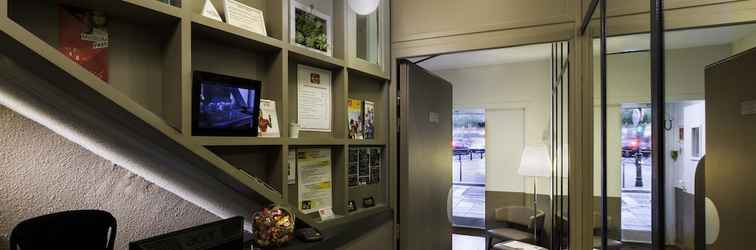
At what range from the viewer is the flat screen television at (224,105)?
1158 millimetres

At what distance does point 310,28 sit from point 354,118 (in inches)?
21.0

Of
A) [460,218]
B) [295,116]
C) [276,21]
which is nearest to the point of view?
[276,21]

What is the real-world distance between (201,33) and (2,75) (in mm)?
506

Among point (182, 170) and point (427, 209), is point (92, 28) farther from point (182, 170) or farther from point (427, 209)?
point (427, 209)

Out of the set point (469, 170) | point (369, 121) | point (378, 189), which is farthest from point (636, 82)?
point (469, 170)

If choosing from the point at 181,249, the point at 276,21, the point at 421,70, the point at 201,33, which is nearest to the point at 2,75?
the point at 201,33

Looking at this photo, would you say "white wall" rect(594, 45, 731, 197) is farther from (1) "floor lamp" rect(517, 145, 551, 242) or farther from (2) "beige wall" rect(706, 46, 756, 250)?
(1) "floor lamp" rect(517, 145, 551, 242)

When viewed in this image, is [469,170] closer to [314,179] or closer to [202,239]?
[314,179]

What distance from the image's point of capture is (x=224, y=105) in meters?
1.25

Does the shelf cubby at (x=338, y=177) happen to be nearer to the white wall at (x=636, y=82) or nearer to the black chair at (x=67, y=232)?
the black chair at (x=67, y=232)

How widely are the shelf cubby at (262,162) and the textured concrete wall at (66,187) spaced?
0.24 m

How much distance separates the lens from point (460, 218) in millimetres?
6012

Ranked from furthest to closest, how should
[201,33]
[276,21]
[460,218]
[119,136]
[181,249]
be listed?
[460,218]
[276,21]
[201,33]
[119,136]
[181,249]

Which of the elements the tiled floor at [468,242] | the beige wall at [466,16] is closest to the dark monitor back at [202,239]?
the beige wall at [466,16]
